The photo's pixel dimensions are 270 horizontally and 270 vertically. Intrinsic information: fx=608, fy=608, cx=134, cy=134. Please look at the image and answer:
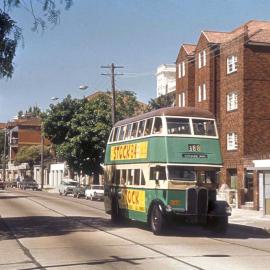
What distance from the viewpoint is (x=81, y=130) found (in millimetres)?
52312

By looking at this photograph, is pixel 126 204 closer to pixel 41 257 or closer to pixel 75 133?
pixel 41 257

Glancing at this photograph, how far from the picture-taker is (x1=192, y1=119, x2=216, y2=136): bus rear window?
2042cm

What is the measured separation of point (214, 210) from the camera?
20.2m

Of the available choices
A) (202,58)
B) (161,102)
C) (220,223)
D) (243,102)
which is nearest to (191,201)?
(220,223)

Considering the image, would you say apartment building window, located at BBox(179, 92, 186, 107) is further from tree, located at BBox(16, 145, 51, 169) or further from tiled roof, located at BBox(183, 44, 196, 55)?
tree, located at BBox(16, 145, 51, 169)

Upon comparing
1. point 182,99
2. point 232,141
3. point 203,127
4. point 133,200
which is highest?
point 182,99

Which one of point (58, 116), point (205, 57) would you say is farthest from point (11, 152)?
point (205, 57)

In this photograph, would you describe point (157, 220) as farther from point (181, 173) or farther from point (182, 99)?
point (182, 99)

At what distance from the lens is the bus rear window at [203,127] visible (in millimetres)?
20422

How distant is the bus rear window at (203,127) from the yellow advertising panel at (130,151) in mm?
1848

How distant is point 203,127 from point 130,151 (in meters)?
3.46

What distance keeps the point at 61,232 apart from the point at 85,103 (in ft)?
122

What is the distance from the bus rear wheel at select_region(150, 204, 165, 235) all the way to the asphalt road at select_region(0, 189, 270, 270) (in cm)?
34

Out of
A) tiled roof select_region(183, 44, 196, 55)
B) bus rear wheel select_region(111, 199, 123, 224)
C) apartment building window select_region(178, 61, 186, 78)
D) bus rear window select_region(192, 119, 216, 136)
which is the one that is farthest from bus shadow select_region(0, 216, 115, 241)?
apartment building window select_region(178, 61, 186, 78)
